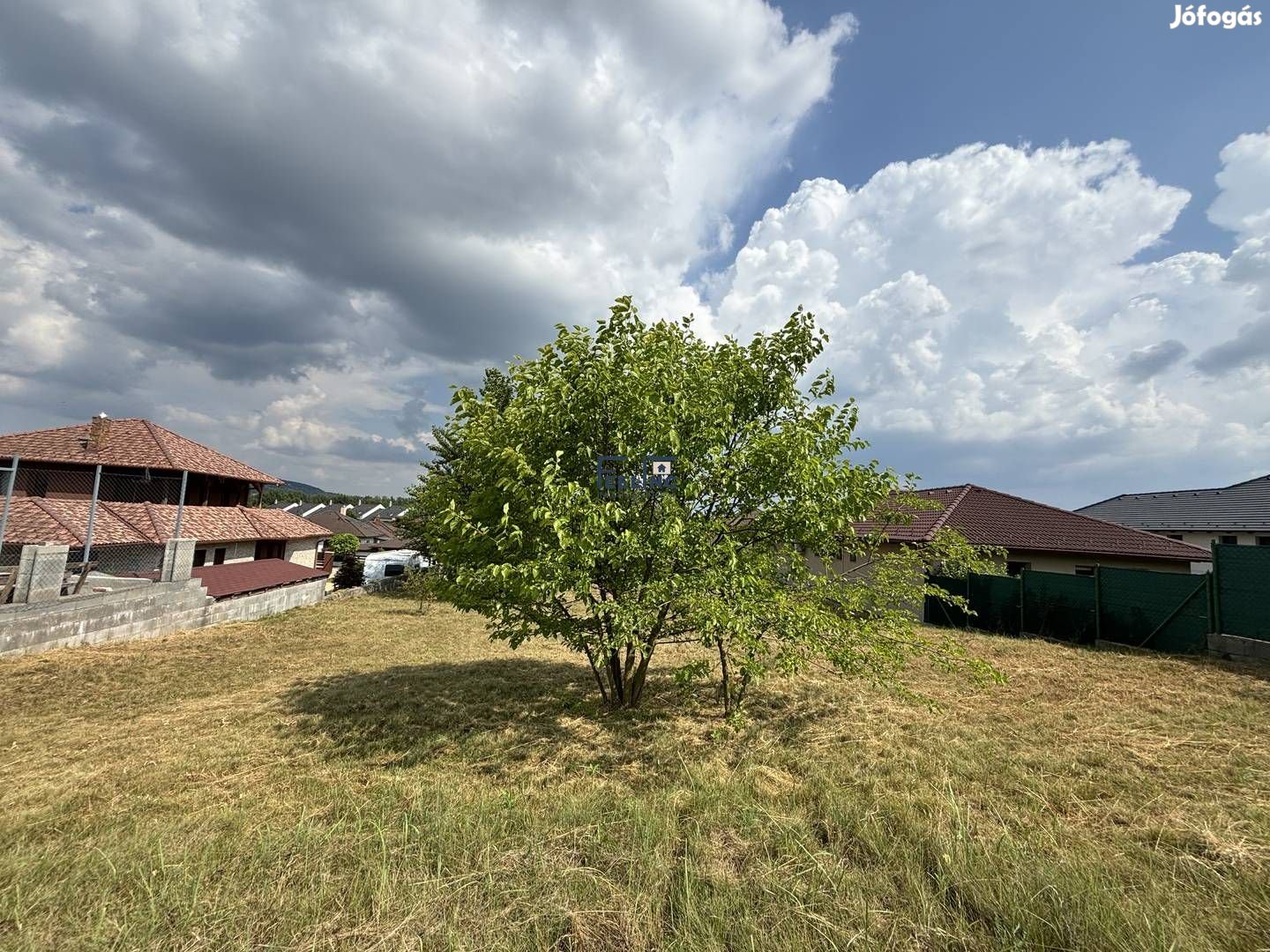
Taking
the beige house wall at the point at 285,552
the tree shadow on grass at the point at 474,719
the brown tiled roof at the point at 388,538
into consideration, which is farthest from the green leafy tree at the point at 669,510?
the brown tiled roof at the point at 388,538

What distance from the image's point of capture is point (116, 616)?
11680 millimetres

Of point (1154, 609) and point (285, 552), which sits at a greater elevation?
point (1154, 609)

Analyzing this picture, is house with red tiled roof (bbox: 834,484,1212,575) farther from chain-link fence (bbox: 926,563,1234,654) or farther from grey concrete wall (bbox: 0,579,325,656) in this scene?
grey concrete wall (bbox: 0,579,325,656)

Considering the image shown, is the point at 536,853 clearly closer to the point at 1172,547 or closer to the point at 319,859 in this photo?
the point at 319,859

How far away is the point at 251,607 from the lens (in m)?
16.9

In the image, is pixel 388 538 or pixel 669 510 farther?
pixel 388 538

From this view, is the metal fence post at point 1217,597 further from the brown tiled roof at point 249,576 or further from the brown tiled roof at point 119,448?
the brown tiled roof at point 119,448

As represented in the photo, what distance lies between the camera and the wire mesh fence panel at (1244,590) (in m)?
9.66

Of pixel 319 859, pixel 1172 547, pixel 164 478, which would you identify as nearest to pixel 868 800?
pixel 319 859

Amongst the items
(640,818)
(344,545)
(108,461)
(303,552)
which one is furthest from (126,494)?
(344,545)

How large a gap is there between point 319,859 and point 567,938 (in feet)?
5.30

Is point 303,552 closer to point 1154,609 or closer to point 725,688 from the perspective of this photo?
point 725,688

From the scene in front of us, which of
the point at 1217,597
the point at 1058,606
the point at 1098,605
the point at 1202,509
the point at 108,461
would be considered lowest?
the point at 1058,606

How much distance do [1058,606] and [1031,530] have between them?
5290 mm
